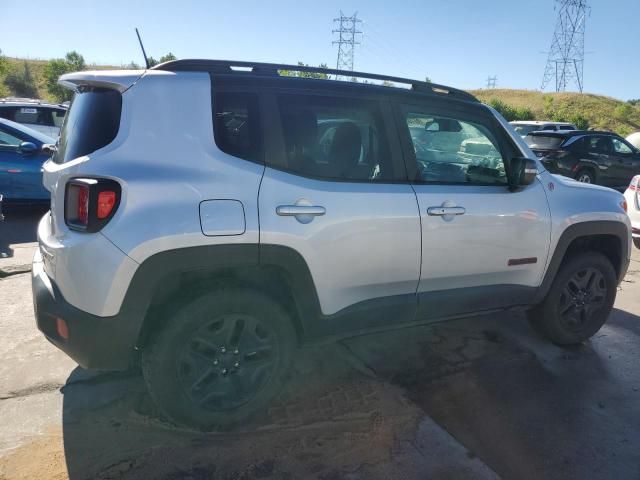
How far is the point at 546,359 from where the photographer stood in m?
3.79

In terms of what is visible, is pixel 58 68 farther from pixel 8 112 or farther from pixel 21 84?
pixel 8 112

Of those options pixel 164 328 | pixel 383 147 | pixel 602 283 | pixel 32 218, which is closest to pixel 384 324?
pixel 383 147

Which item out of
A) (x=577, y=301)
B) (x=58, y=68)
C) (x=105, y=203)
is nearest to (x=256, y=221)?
(x=105, y=203)

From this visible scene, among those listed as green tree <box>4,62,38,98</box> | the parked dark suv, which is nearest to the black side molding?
the parked dark suv

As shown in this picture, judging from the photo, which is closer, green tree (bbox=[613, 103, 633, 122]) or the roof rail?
the roof rail

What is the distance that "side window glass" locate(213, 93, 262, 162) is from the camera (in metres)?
2.48

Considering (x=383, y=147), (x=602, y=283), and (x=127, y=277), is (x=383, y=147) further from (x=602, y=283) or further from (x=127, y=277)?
(x=602, y=283)

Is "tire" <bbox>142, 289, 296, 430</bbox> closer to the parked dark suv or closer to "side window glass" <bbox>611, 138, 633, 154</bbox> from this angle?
the parked dark suv

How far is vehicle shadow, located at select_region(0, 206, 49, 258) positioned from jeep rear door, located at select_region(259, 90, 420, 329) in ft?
14.7

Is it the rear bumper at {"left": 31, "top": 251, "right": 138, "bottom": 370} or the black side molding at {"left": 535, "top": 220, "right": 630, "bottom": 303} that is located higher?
the black side molding at {"left": 535, "top": 220, "right": 630, "bottom": 303}

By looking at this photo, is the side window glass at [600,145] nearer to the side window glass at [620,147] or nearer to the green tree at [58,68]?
the side window glass at [620,147]

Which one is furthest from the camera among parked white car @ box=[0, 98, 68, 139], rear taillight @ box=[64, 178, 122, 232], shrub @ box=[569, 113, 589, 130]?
shrub @ box=[569, 113, 589, 130]

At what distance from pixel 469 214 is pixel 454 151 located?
1.62 ft

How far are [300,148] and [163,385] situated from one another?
4.69 ft
